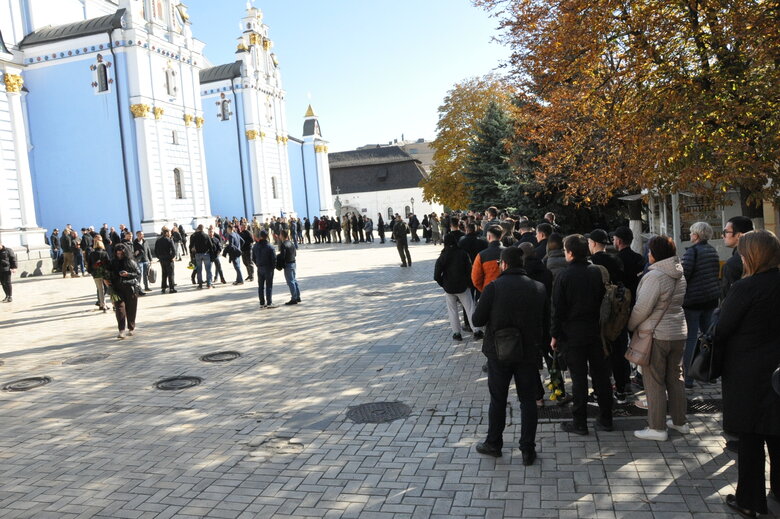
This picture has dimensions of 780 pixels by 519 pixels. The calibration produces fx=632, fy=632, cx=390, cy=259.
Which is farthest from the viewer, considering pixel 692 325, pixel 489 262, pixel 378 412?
pixel 489 262

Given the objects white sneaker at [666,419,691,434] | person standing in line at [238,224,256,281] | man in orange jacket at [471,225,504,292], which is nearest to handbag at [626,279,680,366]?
white sneaker at [666,419,691,434]

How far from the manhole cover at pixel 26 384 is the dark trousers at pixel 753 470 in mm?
8409

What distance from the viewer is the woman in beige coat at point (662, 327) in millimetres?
5465

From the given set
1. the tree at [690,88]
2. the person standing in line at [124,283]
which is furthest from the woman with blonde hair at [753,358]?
the person standing in line at [124,283]

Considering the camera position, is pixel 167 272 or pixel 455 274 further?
pixel 167 272

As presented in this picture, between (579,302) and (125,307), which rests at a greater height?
(579,302)

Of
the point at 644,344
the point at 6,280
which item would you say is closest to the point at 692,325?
the point at 644,344

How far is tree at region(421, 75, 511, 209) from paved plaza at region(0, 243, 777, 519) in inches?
1165

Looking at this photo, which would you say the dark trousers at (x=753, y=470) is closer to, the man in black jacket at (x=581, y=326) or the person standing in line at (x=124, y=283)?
the man in black jacket at (x=581, y=326)

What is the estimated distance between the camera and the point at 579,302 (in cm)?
570

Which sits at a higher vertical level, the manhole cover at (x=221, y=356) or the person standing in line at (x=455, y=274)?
the person standing in line at (x=455, y=274)

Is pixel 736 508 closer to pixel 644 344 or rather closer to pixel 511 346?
pixel 644 344

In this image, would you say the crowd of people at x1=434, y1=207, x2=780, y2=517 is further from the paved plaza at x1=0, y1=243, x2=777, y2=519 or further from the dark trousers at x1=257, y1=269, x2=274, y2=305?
the dark trousers at x1=257, y1=269, x2=274, y2=305

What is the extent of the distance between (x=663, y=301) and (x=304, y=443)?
3509mm
